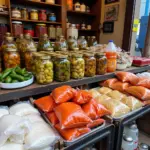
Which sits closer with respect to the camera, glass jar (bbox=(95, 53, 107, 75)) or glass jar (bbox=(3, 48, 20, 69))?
glass jar (bbox=(3, 48, 20, 69))

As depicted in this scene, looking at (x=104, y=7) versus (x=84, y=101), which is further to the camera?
(x=104, y=7)

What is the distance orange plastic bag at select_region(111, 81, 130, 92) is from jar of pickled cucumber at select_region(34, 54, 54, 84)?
56 cm

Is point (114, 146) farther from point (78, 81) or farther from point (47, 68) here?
point (47, 68)

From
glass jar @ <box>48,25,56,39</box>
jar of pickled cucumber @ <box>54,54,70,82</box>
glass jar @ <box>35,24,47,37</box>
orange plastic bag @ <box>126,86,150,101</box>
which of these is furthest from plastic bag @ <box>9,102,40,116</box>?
glass jar @ <box>48,25,56,39</box>

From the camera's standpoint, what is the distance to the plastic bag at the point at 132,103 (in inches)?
38.8

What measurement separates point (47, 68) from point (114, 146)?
64 cm

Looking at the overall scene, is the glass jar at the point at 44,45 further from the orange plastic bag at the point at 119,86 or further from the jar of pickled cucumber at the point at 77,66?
A: the orange plastic bag at the point at 119,86

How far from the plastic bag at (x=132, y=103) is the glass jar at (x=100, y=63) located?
0.96 feet

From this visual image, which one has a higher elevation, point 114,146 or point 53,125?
point 53,125

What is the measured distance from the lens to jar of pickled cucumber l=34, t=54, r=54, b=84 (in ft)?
3.01

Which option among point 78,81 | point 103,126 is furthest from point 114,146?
point 78,81

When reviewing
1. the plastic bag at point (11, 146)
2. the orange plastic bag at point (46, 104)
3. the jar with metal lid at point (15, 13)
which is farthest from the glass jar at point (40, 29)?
the plastic bag at point (11, 146)

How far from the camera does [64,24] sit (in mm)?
2797

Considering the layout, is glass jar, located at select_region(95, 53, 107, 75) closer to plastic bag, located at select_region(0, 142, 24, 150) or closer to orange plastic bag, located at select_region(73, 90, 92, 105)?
orange plastic bag, located at select_region(73, 90, 92, 105)
